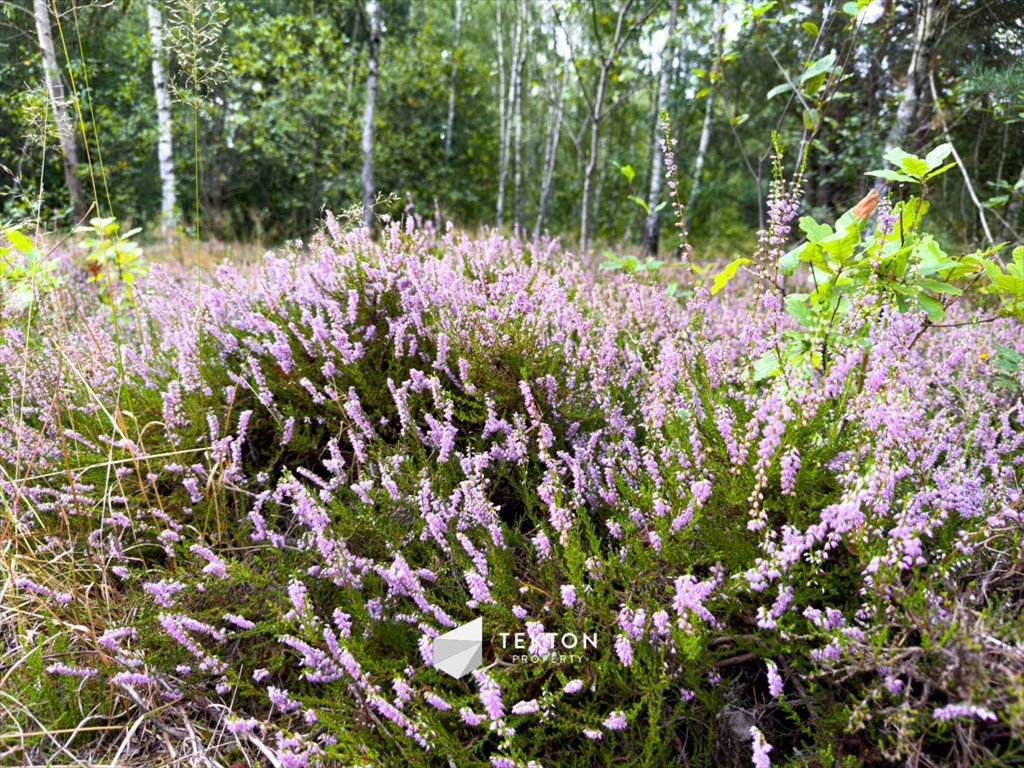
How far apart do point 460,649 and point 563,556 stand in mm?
309

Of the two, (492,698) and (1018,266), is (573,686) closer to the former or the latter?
(492,698)

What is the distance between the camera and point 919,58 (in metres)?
3.29

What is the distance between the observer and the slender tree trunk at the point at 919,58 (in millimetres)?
3072

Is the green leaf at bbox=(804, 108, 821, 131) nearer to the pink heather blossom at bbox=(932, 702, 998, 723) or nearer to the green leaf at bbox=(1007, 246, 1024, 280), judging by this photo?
the green leaf at bbox=(1007, 246, 1024, 280)

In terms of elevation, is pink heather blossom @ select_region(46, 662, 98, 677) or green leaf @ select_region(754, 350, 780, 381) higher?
green leaf @ select_region(754, 350, 780, 381)

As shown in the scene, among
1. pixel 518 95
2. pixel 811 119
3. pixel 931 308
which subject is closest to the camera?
pixel 931 308

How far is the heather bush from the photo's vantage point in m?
1.16

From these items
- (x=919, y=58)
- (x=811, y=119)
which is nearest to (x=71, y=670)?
(x=811, y=119)

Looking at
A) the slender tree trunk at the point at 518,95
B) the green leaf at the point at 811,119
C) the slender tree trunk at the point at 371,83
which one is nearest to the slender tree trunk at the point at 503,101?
the slender tree trunk at the point at 518,95

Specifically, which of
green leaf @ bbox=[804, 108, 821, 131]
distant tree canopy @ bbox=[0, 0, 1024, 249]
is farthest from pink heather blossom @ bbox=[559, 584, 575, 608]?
distant tree canopy @ bbox=[0, 0, 1024, 249]

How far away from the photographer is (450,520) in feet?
5.29

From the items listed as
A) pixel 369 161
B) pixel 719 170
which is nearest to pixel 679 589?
pixel 369 161

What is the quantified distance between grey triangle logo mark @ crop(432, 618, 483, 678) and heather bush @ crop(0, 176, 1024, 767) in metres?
0.03

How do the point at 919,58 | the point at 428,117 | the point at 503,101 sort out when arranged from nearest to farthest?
the point at 919,58 < the point at 503,101 < the point at 428,117
